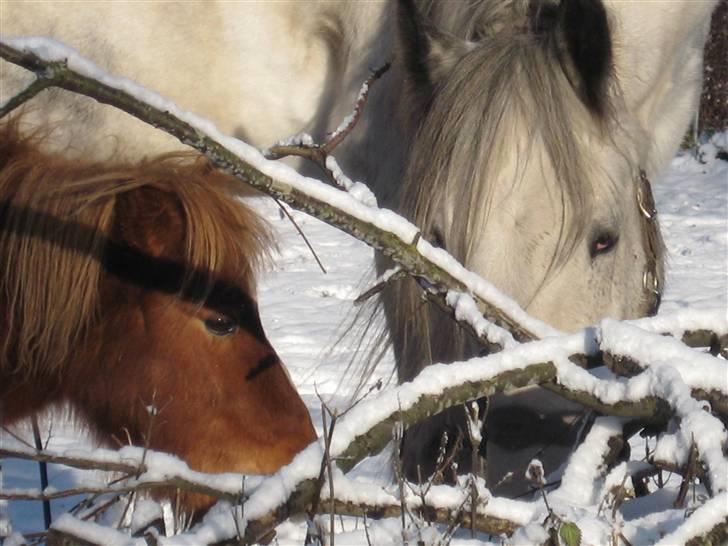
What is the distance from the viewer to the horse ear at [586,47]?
245 cm

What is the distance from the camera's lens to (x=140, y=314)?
2.29 meters

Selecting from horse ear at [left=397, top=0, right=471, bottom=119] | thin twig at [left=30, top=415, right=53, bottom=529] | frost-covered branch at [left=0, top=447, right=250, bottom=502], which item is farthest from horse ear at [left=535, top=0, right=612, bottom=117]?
frost-covered branch at [left=0, top=447, right=250, bottom=502]

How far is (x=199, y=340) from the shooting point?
2281 millimetres

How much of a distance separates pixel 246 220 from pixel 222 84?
73 cm

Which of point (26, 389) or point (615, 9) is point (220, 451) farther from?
point (615, 9)

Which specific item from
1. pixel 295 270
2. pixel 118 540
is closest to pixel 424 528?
pixel 118 540

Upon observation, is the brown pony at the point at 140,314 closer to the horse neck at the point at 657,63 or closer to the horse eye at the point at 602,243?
the horse eye at the point at 602,243

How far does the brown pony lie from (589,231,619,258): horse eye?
763mm

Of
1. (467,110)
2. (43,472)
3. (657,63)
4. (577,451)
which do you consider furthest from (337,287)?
(577,451)

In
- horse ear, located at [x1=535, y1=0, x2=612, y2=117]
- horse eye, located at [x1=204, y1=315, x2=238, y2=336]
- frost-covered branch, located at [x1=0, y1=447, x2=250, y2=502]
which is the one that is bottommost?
frost-covered branch, located at [x1=0, y1=447, x2=250, y2=502]

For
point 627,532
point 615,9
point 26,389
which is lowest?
point 627,532

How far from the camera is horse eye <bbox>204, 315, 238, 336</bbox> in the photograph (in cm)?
228

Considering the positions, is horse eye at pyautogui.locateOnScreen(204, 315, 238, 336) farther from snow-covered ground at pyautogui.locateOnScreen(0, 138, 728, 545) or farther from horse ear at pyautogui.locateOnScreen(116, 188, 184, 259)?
snow-covered ground at pyautogui.locateOnScreen(0, 138, 728, 545)

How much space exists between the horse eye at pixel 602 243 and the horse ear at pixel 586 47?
272mm
